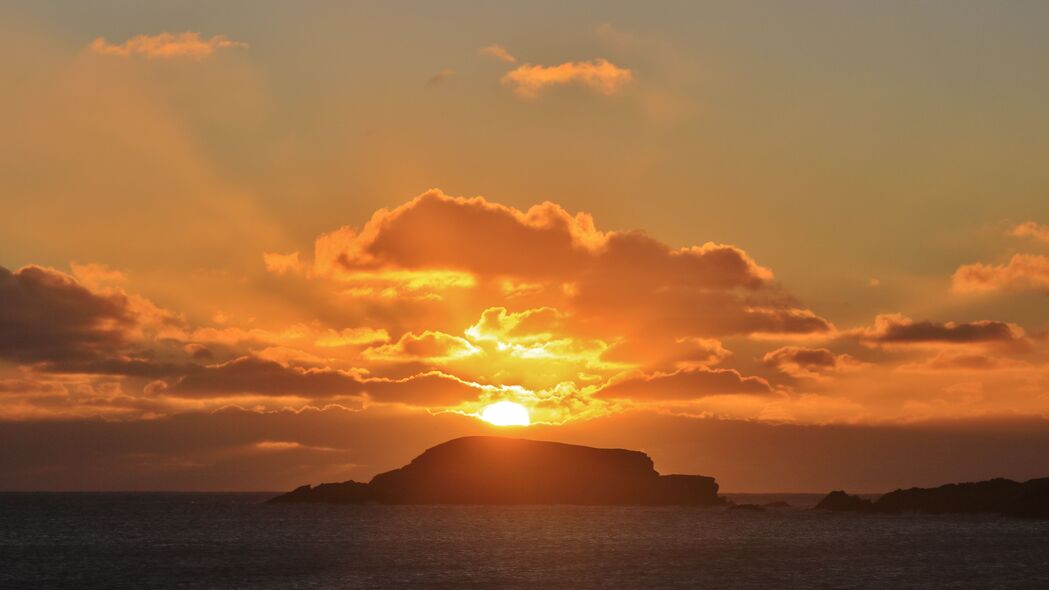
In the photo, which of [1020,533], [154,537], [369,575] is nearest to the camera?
[369,575]

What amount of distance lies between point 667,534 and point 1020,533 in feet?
179

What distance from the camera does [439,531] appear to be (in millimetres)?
166250

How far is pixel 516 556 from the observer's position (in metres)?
118

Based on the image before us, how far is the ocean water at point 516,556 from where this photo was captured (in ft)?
312

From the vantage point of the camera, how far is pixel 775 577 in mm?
98875

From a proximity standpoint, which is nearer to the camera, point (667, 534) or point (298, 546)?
point (298, 546)

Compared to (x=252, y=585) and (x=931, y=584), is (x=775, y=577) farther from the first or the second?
(x=252, y=585)

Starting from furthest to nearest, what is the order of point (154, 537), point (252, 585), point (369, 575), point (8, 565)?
point (154, 537), point (8, 565), point (369, 575), point (252, 585)

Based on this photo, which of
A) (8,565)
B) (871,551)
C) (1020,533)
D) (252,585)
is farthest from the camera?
(1020,533)

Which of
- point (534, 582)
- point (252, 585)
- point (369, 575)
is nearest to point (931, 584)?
point (534, 582)

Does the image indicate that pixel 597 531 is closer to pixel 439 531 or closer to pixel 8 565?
pixel 439 531

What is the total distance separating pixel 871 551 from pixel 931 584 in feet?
133

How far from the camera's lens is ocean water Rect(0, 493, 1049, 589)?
9512 cm

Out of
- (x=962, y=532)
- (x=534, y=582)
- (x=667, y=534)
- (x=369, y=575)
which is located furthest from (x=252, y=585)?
(x=962, y=532)
